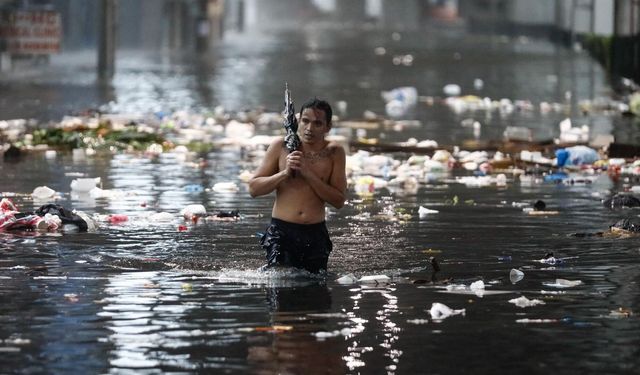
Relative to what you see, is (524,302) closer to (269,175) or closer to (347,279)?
(347,279)

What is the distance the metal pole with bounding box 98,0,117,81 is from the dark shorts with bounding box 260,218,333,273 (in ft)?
84.4

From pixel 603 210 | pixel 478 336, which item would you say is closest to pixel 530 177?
pixel 603 210

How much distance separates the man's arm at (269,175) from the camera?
1035 cm

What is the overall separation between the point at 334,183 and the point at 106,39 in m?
26.7

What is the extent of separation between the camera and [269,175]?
10547mm

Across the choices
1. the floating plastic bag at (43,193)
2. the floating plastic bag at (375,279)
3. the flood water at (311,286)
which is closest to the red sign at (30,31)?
the flood water at (311,286)

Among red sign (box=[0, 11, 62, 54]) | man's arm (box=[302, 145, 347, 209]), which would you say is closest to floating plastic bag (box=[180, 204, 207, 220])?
man's arm (box=[302, 145, 347, 209])

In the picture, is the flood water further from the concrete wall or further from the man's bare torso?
the concrete wall

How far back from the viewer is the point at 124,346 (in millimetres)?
8344

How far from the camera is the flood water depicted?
8.17m

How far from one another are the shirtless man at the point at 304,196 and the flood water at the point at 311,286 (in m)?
0.15

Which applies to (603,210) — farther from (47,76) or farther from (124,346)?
(47,76)

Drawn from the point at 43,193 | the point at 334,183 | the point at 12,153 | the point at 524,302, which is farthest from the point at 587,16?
the point at 524,302

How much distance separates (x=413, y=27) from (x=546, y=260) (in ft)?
344
